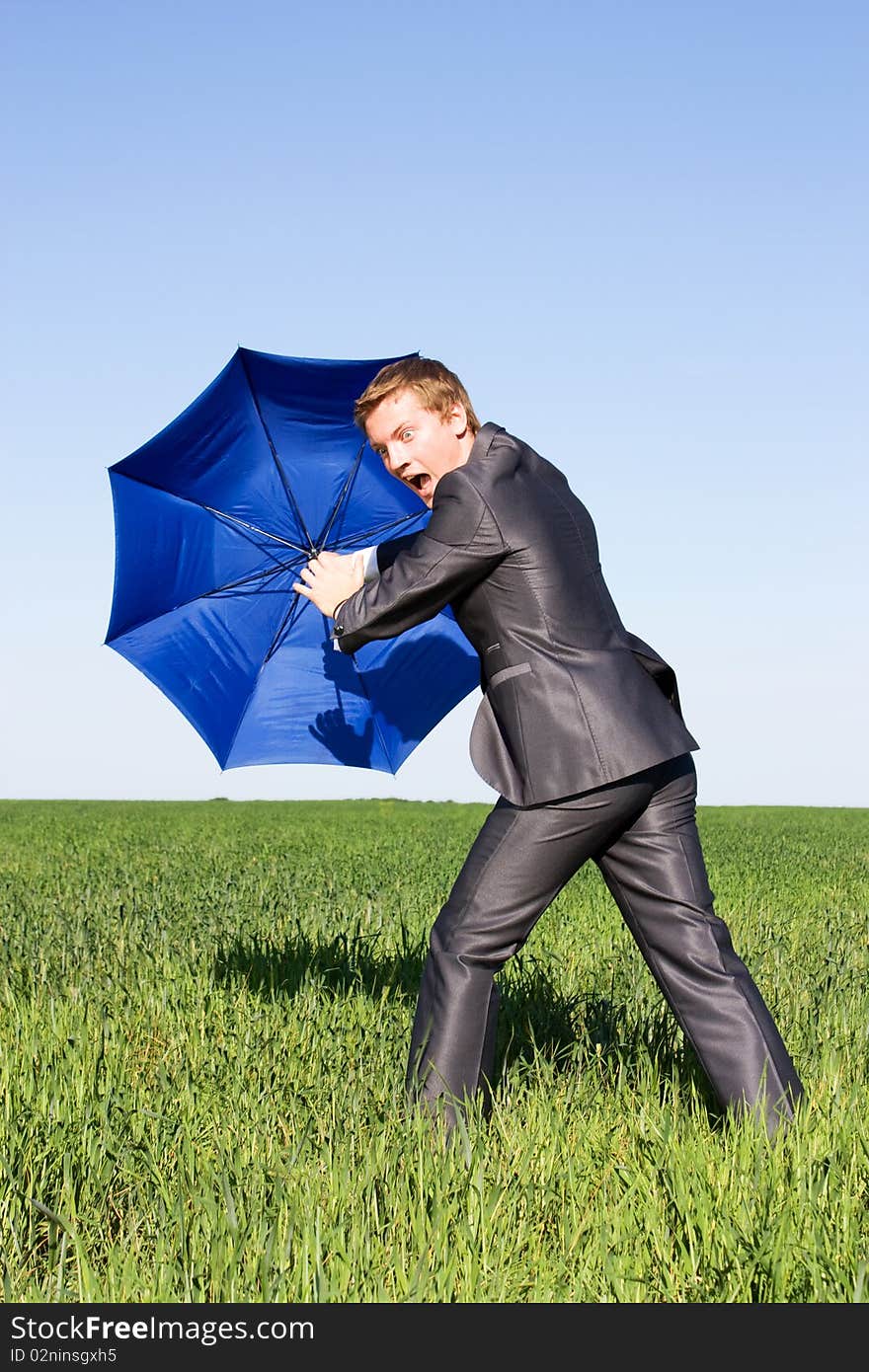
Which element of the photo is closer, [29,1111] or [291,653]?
[29,1111]

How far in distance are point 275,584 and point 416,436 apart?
182cm

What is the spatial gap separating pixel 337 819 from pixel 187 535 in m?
21.6

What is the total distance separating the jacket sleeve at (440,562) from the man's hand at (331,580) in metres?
0.21

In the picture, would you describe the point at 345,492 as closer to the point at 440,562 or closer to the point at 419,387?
the point at 419,387

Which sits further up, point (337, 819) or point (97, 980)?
point (337, 819)

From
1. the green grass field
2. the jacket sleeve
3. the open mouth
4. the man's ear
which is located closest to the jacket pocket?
the jacket sleeve

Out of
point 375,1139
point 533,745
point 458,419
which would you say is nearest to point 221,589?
point 458,419

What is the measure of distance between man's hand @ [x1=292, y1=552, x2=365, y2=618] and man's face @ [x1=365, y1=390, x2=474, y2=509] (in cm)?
35

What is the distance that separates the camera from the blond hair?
3.81m

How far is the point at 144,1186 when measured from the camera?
341cm

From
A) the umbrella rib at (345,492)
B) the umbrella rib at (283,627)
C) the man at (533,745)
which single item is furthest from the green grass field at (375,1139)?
the umbrella rib at (345,492)

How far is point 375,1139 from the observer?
3.42m
